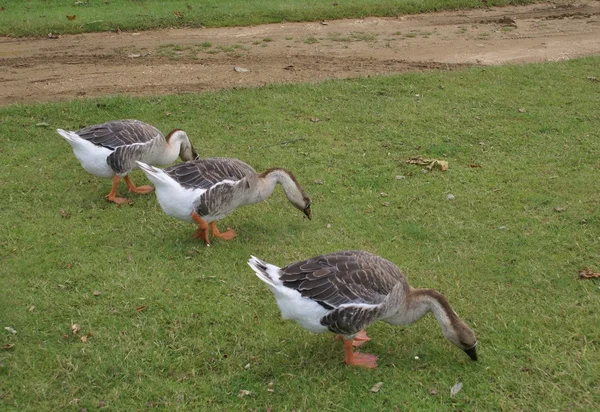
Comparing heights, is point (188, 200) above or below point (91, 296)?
above

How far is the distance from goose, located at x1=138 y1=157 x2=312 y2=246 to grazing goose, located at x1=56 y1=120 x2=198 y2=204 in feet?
3.04

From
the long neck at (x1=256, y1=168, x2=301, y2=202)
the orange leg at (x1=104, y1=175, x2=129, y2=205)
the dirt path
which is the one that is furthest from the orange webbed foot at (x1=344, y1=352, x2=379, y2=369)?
the dirt path

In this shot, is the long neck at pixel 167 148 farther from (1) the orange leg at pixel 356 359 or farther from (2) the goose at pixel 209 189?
(1) the orange leg at pixel 356 359

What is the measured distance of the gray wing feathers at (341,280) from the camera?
5105mm

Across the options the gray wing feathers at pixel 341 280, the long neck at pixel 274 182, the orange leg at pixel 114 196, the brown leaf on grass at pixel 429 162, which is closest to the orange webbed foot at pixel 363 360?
the gray wing feathers at pixel 341 280

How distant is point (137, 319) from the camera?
19.7ft

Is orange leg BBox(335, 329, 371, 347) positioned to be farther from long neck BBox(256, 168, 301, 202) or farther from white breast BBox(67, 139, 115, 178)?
white breast BBox(67, 139, 115, 178)

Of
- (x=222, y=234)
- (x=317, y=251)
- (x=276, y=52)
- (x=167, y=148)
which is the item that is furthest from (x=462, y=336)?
(x=276, y=52)

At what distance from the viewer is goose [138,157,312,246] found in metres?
6.80

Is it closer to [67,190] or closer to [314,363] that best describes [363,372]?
[314,363]

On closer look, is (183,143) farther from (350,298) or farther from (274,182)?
(350,298)

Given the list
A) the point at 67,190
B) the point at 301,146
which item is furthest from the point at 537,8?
the point at 67,190

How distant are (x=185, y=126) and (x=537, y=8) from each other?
10.9 meters

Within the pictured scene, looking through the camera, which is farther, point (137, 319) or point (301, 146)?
point (301, 146)
